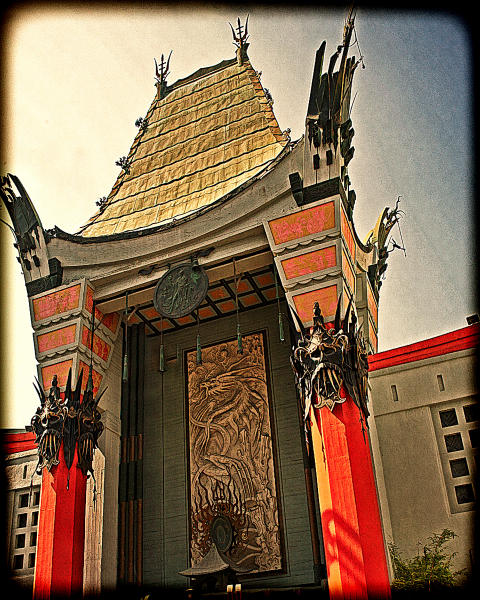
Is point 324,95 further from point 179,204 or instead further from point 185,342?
point 185,342

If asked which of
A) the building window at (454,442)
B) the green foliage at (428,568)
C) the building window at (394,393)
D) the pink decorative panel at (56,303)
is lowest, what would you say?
the green foliage at (428,568)

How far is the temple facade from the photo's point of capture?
377 inches

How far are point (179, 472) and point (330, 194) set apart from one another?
5.90 m

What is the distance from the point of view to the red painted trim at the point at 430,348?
10766 millimetres

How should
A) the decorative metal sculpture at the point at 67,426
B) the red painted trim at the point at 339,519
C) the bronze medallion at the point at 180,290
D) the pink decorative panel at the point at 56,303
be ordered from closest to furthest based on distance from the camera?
the red painted trim at the point at 339,519 < the decorative metal sculpture at the point at 67,426 < the bronze medallion at the point at 180,290 < the pink decorative panel at the point at 56,303

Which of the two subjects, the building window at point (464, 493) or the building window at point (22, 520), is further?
Answer: the building window at point (22, 520)

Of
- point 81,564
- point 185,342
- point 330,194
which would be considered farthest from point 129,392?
point 330,194

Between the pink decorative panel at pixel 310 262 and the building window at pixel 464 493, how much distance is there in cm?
402

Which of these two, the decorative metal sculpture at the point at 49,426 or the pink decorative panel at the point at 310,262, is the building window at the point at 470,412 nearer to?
the pink decorative panel at the point at 310,262

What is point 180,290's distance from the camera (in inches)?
429

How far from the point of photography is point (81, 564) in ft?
32.5

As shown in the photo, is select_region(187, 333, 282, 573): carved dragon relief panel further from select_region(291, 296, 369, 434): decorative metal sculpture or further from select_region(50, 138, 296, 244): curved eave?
select_region(50, 138, 296, 244): curved eave

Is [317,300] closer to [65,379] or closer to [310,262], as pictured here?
[310,262]

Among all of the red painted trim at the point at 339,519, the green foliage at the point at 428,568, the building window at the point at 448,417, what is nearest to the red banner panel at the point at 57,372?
the red painted trim at the point at 339,519
